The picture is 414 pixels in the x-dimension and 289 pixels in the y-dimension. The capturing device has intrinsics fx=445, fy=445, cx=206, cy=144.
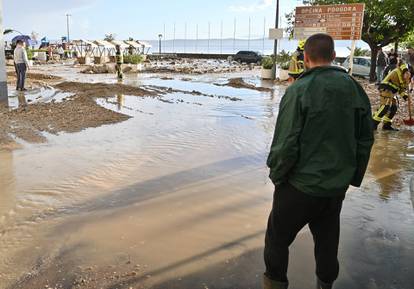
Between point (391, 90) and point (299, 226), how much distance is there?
7.51m

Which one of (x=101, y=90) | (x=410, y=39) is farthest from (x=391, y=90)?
(x=410, y=39)

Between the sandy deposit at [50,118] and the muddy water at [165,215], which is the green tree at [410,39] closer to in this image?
the muddy water at [165,215]

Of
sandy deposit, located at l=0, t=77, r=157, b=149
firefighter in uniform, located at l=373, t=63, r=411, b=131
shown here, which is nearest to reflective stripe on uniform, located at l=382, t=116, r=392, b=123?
firefighter in uniform, located at l=373, t=63, r=411, b=131

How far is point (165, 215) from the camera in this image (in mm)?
4660

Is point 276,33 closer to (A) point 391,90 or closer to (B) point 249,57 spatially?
(A) point 391,90

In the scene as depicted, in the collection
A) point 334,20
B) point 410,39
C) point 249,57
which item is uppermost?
point 334,20

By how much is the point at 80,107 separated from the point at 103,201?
6.96 meters

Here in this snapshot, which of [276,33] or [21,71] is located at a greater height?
[276,33]

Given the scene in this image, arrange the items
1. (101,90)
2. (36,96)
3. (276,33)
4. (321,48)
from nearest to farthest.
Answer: (321,48)
(36,96)
(101,90)
(276,33)

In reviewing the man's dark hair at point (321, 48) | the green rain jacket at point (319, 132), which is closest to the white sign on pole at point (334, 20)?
the man's dark hair at point (321, 48)

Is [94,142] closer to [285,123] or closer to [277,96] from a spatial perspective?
[285,123]

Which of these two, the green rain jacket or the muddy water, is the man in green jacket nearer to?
the green rain jacket

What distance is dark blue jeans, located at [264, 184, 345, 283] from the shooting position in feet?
8.52

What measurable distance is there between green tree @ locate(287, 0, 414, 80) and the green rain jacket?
61.8 ft
